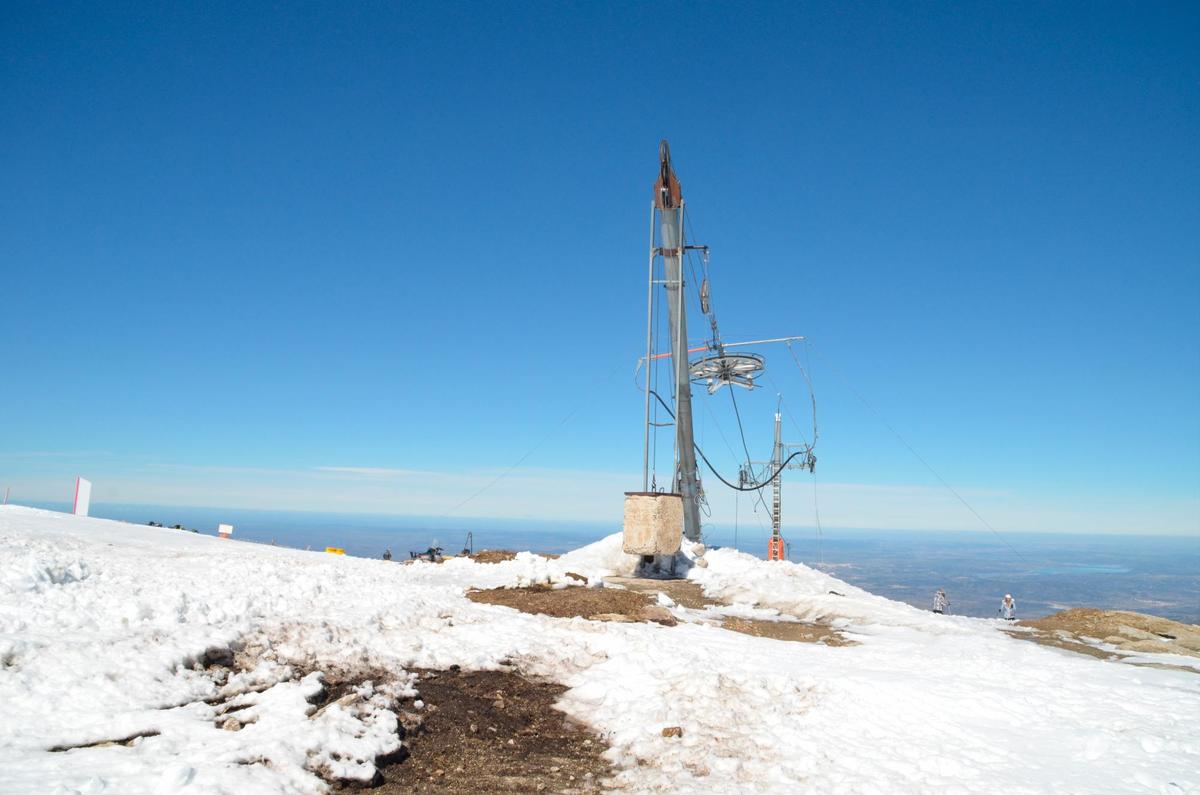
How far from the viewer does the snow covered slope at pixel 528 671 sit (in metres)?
5.62

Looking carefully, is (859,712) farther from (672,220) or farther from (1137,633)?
(672,220)

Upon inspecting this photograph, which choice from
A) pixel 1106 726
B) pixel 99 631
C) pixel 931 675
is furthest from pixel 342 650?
pixel 1106 726

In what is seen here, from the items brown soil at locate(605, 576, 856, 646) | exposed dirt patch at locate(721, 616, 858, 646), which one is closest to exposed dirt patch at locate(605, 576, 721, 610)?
brown soil at locate(605, 576, 856, 646)

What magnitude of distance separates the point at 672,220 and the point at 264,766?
20264mm

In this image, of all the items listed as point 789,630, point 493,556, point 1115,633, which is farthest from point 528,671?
point 1115,633

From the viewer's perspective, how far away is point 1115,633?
1492 cm

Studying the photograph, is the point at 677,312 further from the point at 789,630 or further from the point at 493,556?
the point at 789,630

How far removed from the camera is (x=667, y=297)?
2330cm

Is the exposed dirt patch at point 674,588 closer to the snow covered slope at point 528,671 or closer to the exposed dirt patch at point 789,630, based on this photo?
the exposed dirt patch at point 789,630

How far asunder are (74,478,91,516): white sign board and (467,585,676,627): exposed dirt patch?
Result: 13.8 metres

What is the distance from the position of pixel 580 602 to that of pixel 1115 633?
11.7 meters

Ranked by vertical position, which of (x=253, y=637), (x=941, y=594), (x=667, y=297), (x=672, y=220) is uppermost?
(x=672, y=220)

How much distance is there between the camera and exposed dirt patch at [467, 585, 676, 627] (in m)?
12.6

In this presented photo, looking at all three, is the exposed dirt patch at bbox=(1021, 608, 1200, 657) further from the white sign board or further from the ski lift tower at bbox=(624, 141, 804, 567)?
the white sign board
